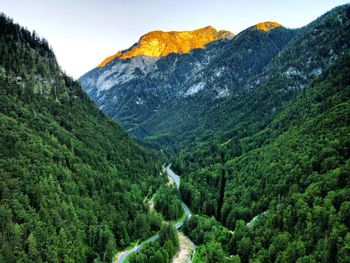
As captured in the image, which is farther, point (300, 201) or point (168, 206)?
point (168, 206)

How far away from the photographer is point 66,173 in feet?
515

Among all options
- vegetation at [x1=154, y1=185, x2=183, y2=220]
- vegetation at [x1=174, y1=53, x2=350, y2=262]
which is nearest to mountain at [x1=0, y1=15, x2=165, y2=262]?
vegetation at [x1=154, y1=185, x2=183, y2=220]

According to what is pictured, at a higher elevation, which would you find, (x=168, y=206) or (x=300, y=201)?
(x=168, y=206)

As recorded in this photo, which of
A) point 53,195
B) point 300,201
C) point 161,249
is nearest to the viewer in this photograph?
point 300,201

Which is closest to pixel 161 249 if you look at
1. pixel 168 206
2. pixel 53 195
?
pixel 53 195

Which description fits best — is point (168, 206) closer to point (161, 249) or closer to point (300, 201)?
point (161, 249)

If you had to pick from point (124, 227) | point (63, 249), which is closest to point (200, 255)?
point (124, 227)

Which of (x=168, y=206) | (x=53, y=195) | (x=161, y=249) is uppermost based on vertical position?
(x=53, y=195)

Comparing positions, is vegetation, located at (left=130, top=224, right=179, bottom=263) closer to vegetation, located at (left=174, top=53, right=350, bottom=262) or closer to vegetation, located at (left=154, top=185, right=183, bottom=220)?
vegetation, located at (left=174, top=53, right=350, bottom=262)

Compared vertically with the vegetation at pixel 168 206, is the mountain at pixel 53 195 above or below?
above

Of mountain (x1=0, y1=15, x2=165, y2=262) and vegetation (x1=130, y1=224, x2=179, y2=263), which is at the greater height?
mountain (x1=0, y1=15, x2=165, y2=262)

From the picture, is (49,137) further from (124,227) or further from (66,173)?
(124,227)

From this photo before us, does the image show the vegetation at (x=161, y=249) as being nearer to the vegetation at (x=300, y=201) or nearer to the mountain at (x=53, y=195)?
the mountain at (x=53, y=195)

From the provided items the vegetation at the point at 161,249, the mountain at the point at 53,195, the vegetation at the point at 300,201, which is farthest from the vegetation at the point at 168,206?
the vegetation at the point at 161,249
